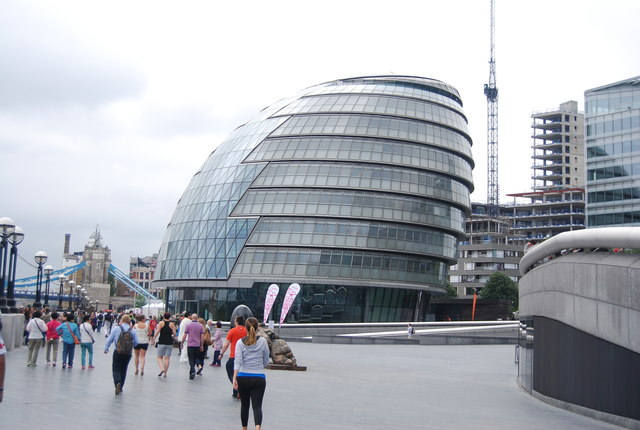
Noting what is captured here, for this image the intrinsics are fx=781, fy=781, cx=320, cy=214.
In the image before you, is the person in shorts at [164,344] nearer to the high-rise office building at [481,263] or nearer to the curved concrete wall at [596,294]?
the curved concrete wall at [596,294]

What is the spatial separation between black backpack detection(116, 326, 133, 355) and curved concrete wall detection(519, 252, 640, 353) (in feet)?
33.1

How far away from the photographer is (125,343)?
748 inches

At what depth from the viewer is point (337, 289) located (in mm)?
75875

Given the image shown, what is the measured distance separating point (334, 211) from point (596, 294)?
5966cm

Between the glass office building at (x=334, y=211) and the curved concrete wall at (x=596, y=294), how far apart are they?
2205 inches

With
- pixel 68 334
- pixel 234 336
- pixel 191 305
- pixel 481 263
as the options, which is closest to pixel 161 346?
pixel 68 334

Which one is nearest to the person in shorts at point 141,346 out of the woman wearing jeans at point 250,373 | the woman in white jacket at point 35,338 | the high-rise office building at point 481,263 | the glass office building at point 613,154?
the woman in white jacket at point 35,338

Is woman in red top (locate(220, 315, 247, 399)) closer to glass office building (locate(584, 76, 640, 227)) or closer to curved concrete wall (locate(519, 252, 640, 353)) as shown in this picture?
curved concrete wall (locate(519, 252, 640, 353))

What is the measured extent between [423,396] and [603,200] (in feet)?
218

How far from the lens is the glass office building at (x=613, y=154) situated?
7700 cm

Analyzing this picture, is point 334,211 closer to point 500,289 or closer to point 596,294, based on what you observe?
point 500,289

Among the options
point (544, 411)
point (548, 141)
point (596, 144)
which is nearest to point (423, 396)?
point (544, 411)

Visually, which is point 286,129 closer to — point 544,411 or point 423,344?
point 423,344

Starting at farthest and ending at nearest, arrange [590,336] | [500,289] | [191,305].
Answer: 1. [500,289]
2. [191,305]
3. [590,336]
